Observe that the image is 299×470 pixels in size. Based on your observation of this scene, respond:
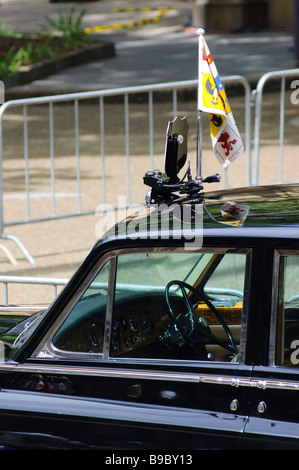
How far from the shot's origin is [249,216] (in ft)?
10.2

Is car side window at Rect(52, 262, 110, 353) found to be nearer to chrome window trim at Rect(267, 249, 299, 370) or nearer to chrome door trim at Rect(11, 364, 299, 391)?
chrome door trim at Rect(11, 364, 299, 391)

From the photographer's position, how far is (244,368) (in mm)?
2887

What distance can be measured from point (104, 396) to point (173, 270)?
109 cm

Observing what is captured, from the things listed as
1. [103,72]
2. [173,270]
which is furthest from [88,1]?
[173,270]

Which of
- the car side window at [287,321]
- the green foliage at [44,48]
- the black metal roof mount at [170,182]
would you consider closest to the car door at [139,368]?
the car side window at [287,321]

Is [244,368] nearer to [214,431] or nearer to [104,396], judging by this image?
[214,431]

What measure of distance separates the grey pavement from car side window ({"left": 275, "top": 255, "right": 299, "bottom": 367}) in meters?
10.7

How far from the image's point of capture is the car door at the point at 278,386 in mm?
2787

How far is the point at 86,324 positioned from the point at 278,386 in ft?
2.45

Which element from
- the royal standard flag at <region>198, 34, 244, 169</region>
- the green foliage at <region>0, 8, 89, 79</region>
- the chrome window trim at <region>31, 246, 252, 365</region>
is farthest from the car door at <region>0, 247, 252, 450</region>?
the green foliage at <region>0, 8, 89, 79</region>

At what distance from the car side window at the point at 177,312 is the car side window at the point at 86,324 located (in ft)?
0.19

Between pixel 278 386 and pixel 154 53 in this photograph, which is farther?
pixel 154 53

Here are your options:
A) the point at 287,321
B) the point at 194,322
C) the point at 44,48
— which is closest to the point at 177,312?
the point at 194,322

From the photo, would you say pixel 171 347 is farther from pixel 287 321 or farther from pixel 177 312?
pixel 287 321
